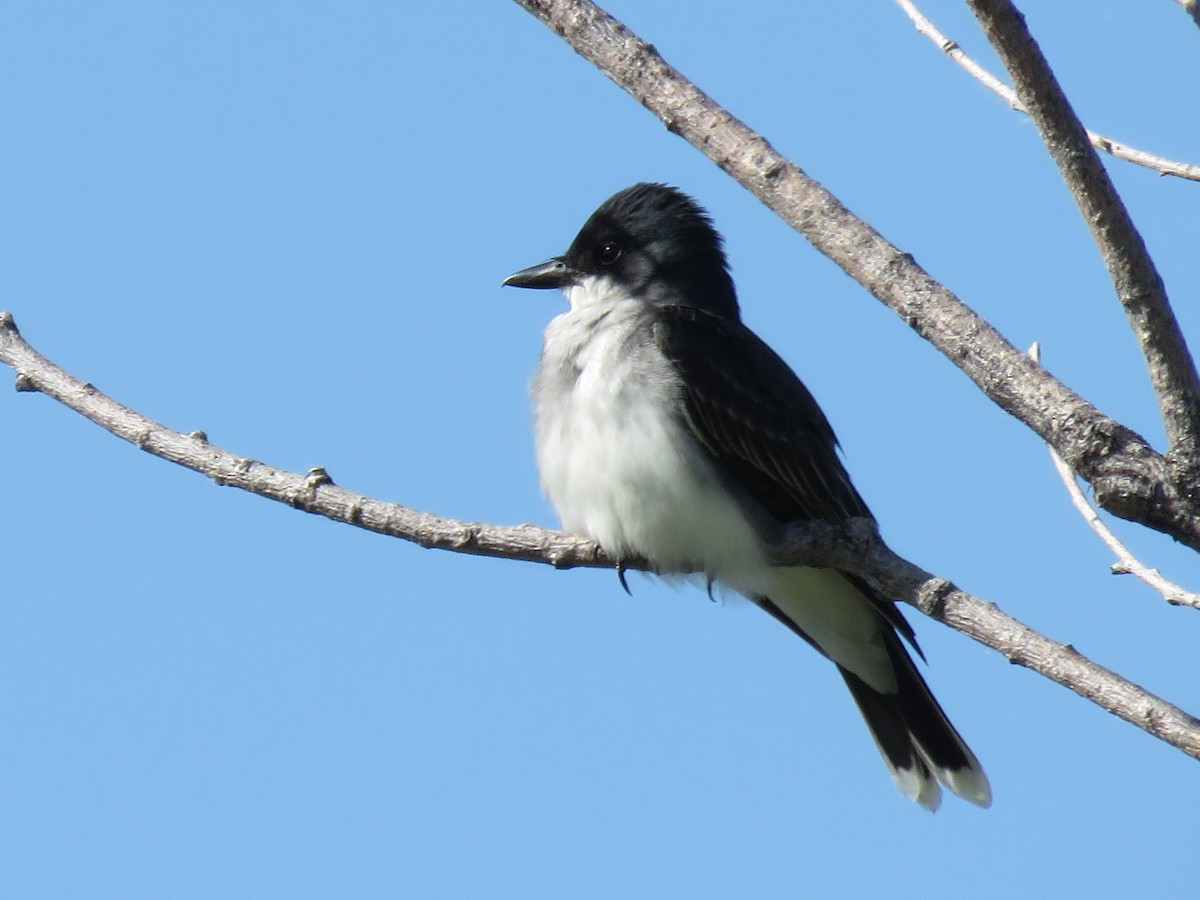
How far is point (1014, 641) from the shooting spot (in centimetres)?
335

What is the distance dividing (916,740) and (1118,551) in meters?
2.38

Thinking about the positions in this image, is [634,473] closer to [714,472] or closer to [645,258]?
[714,472]

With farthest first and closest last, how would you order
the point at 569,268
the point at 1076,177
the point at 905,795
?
the point at 569,268 < the point at 905,795 < the point at 1076,177

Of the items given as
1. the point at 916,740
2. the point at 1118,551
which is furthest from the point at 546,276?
the point at 1118,551

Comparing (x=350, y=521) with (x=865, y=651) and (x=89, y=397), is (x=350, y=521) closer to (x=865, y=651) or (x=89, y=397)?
(x=89, y=397)

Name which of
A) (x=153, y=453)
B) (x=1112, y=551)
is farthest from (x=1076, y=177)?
(x=153, y=453)

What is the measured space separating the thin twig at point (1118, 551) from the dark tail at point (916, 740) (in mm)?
1954

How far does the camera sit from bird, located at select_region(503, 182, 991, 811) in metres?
5.72

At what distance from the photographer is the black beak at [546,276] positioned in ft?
22.7

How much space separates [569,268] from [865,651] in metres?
2.01

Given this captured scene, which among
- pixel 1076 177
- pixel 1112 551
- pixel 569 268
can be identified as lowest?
pixel 1112 551

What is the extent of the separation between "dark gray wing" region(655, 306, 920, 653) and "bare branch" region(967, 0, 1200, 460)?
269cm

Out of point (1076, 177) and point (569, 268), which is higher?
point (569, 268)

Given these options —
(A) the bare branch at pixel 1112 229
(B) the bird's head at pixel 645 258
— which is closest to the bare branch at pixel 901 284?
(A) the bare branch at pixel 1112 229
